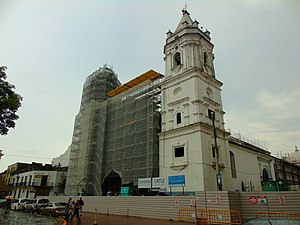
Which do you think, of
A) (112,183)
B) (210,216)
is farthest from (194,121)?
(112,183)

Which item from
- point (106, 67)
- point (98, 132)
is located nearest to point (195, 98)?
point (98, 132)

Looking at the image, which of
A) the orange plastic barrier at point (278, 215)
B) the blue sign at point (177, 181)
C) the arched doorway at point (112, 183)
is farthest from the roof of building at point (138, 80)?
the orange plastic barrier at point (278, 215)

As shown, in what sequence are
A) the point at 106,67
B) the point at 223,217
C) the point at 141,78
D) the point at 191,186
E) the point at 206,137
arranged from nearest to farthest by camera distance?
the point at 223,217
the point at 191,186
the point at 206,137
the point at 141,78
the point at 106,67

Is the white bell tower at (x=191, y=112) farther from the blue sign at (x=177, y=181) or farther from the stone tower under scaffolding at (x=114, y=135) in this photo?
the stone tower under scaffolding at (x=114, y=135)

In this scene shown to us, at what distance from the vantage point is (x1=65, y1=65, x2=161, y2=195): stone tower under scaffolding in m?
29.4

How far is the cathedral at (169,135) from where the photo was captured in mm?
25703

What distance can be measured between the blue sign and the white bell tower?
0.50 metres

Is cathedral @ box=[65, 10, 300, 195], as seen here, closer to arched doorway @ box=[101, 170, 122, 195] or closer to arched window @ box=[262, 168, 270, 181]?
arched doorway @ box=[101, 170, 122, 195]

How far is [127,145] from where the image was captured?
3133cm

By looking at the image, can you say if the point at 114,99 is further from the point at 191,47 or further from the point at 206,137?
the point at 206,137

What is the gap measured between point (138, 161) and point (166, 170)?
406 cm

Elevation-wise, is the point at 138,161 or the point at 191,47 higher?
the point at 191,47

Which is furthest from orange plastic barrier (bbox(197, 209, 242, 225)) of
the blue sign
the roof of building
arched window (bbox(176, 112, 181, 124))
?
the roof of building

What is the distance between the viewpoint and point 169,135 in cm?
2812
